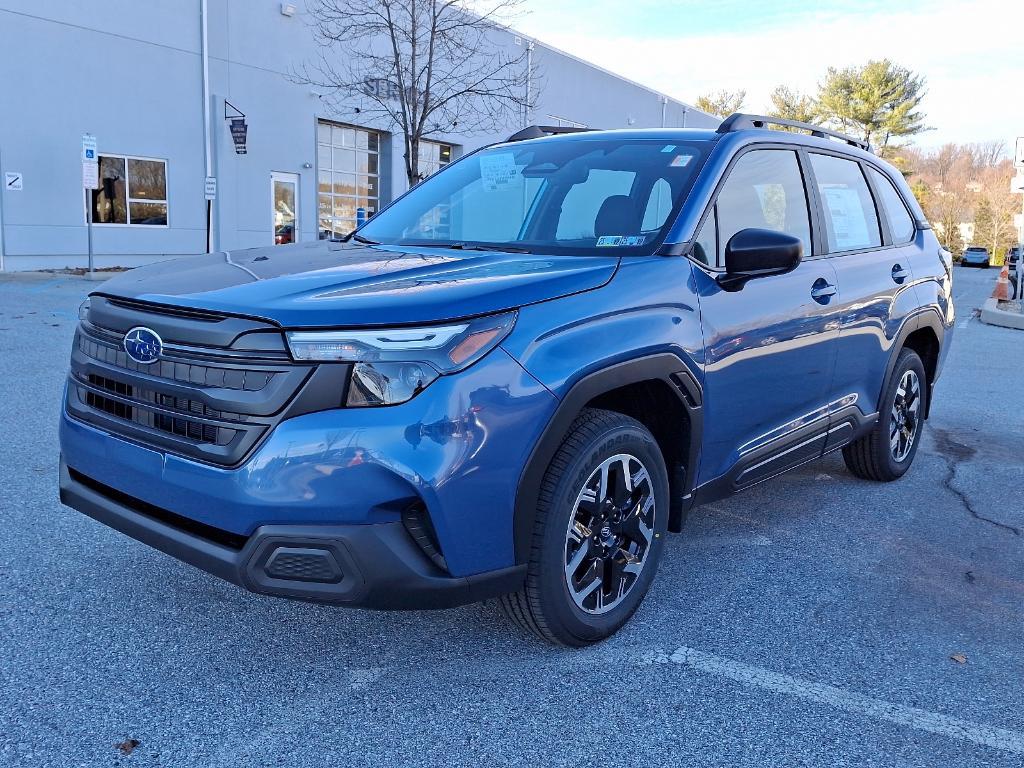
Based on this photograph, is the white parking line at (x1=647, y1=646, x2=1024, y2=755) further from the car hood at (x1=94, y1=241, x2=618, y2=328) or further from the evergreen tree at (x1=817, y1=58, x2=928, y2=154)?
the evergreen tree at (x1=817, y1=58, x2=928, y2=154)

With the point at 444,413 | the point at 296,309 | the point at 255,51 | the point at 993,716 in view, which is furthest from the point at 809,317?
the point at 255,51

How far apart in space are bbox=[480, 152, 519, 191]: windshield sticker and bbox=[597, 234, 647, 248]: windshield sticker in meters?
0.74

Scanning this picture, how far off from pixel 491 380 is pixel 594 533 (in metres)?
0.78

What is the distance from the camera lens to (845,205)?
4.68m

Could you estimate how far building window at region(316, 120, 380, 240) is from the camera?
2725 centimetres

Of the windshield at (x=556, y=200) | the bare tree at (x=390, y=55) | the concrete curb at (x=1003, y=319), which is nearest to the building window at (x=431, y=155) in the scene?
the bare tree at (x=390, y=55)

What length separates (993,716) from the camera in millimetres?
2809

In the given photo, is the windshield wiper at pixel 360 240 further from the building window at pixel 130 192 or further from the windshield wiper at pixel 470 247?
the building window at pixel 130 192

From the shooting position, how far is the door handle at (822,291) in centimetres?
404

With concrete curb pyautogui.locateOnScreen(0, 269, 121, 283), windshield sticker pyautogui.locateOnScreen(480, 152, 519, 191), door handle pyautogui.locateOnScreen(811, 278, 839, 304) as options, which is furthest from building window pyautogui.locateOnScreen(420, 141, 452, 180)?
door handle pyautogui.locateOnScreen(811, 278, 839, 304)

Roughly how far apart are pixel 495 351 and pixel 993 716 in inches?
74.9

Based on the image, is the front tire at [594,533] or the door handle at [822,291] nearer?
the front tire at [594,533]

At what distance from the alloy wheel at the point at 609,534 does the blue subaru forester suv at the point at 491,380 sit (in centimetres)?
1

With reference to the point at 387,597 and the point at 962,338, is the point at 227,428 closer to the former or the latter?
the point at 387,597
